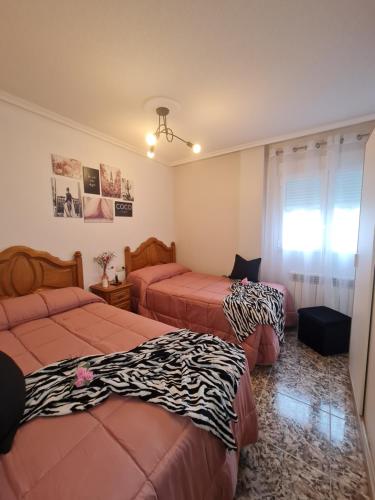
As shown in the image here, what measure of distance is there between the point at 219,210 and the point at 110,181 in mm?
1670

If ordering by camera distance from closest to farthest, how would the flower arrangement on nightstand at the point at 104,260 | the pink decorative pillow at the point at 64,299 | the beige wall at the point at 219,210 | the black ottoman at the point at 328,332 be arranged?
the pink decorative pillow at the point at 64,299 < the black ottoman at the point at 328,332 < the flower arrangement on nightstand at the point at 104,260 < the beige wall at the point at 219,210

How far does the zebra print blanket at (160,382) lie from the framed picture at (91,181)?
205 centimetres

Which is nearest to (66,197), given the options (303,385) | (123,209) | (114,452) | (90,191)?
(90,191)

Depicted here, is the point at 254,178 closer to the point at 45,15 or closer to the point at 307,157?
the point at 307,157

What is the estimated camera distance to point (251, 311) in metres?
2.05

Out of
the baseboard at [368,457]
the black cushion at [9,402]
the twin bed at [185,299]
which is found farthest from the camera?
the twin bed at [185,299]

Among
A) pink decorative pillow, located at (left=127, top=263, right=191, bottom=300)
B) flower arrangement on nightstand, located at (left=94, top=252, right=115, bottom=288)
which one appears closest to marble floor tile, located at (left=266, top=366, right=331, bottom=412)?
pink decorative pillow, located at (left=127, top=263, right=191, bottom=300)

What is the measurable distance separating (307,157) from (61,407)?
10.6 feet

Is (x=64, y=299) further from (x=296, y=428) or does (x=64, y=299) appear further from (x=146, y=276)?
(x=296, y=428)

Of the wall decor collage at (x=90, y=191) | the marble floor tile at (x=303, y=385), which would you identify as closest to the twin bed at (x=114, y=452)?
the marble floor tile at (x=303, y=385)

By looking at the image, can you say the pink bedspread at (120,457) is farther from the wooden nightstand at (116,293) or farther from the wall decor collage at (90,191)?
the wall decor collage at (90,191)

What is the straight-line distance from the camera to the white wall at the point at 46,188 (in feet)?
6.64

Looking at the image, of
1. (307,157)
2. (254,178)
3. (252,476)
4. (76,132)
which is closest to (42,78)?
(76,132)

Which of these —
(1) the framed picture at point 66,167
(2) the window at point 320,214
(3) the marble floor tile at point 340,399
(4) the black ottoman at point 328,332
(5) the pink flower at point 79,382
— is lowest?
(3) the marble floor tile at point 340,399
